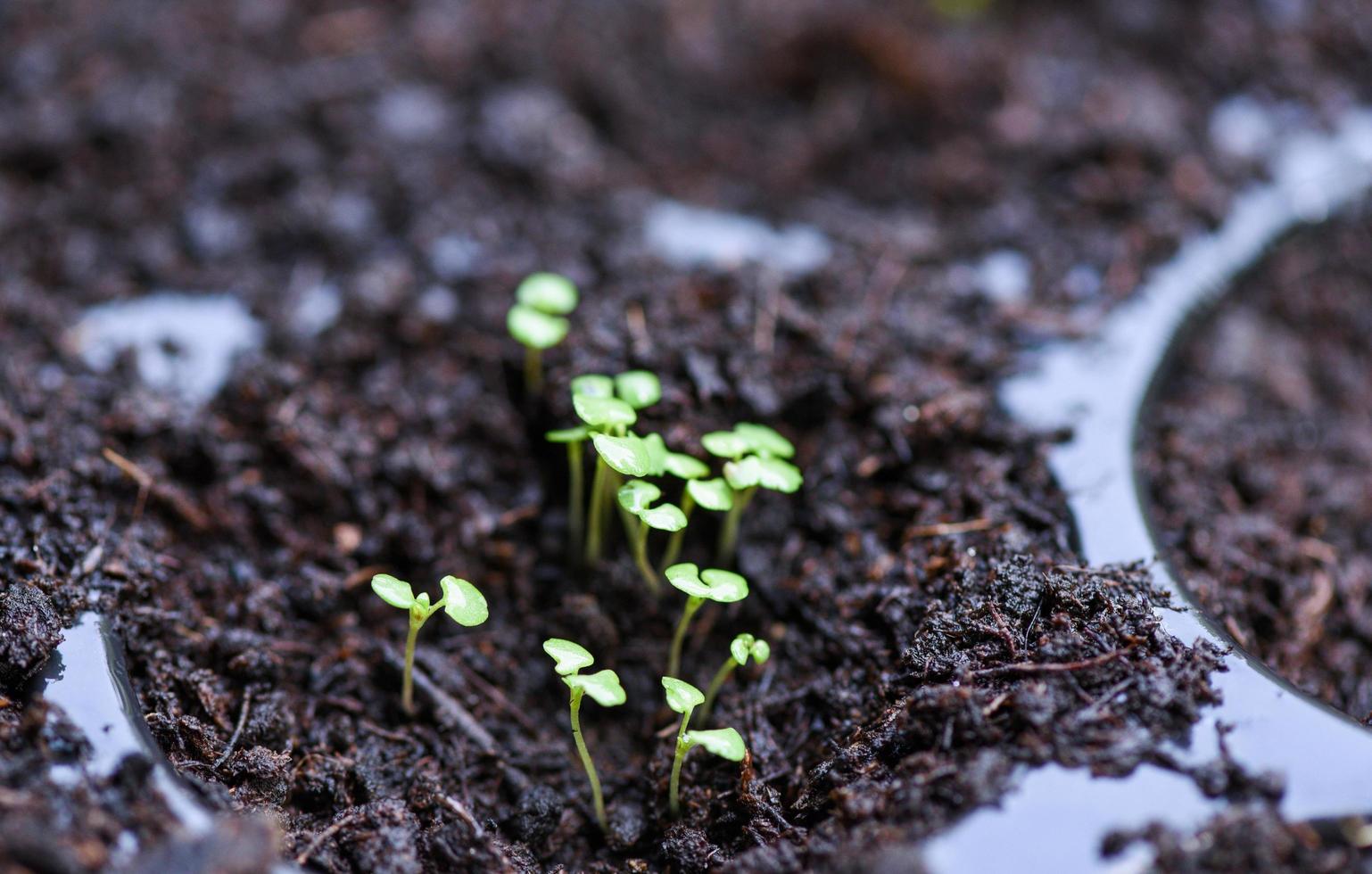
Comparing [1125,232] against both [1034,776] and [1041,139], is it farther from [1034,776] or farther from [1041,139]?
[1034,776]

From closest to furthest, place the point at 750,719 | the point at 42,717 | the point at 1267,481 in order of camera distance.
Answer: the point at 42,717, the point at 750,719, the point at 1267,481

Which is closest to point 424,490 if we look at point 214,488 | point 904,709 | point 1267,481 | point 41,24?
point 214,488

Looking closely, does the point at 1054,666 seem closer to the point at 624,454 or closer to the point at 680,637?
the point at 680,637

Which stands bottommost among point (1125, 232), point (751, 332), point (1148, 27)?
point (751, 332)

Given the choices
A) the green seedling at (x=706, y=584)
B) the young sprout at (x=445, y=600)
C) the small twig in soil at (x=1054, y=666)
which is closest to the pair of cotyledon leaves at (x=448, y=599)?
the young sprout at (x=445, y=600)

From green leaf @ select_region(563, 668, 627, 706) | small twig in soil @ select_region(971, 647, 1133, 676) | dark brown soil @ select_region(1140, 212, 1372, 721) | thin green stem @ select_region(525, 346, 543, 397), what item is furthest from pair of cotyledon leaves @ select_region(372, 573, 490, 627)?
dark brown soil @ select_region(1140, 212, 1372, 721)

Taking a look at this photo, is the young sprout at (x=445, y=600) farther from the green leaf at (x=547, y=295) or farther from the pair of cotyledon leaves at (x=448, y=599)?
the green leaf at (x=547, y=295)

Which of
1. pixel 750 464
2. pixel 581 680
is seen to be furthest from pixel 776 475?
pixel 581 680
